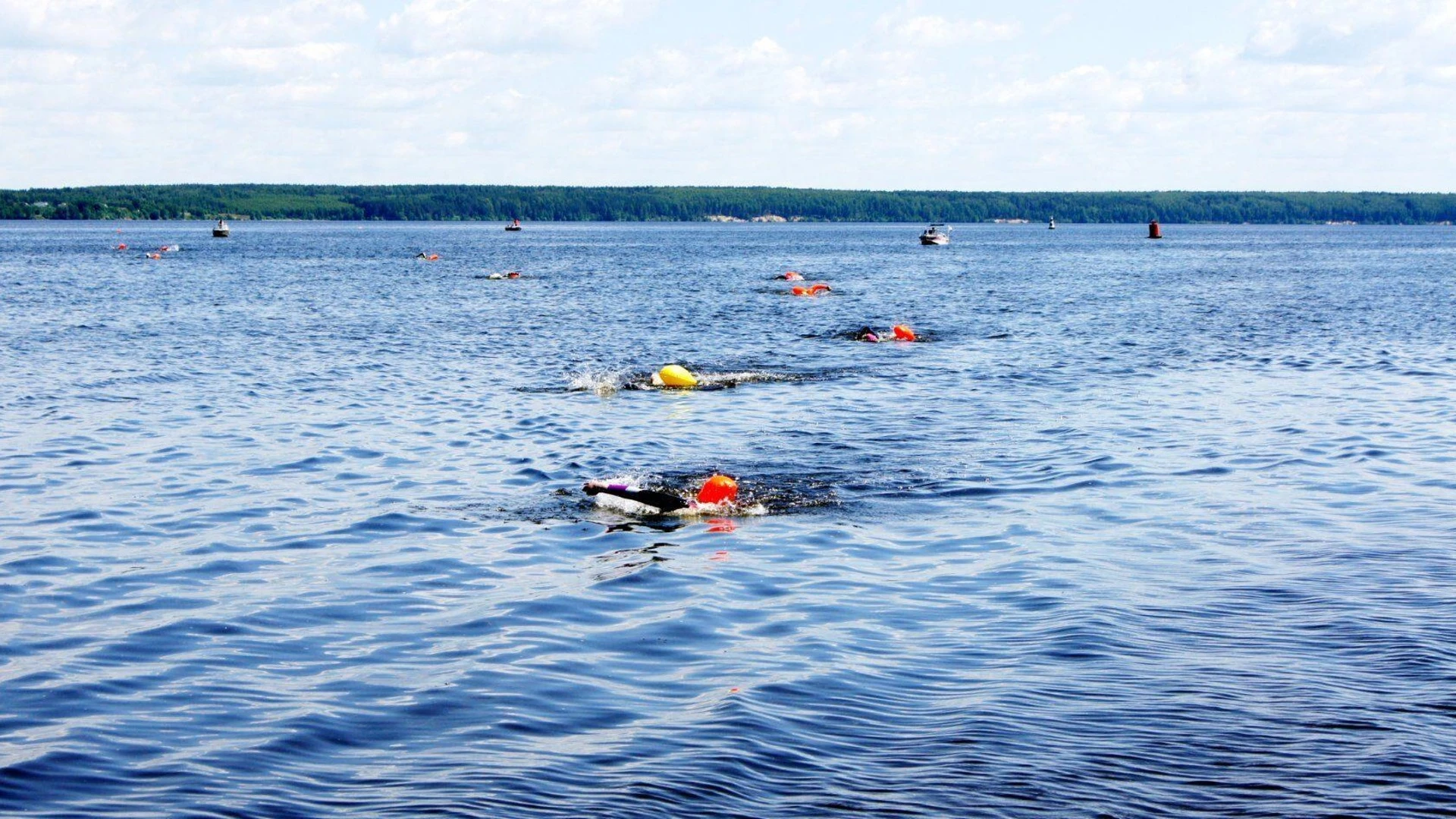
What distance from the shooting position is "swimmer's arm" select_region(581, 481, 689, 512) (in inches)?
819

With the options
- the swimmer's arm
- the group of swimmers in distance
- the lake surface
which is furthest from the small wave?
the swimmer's arm

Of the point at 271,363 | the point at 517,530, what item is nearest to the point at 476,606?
the point at 517,530

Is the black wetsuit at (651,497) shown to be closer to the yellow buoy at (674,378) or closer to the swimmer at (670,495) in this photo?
the swimmer at (670,495)

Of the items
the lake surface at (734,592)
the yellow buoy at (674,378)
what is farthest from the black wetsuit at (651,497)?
the yellow buoy at (674,378)

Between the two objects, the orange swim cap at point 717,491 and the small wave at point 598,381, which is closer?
the orange swim cap at point 717,491

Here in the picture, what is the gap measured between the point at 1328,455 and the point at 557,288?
210 ft

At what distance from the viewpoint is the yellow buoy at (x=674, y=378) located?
35.7 m

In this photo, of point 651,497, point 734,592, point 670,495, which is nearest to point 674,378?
point 670,495

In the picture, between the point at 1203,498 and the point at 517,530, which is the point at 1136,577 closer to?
the point at 1203,498

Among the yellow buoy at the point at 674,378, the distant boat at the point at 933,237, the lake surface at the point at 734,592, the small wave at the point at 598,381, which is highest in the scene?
the distant boat at the point at 933,237

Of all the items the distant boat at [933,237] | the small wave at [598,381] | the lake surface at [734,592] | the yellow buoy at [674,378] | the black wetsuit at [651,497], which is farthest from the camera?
the distant boat at [933,237]

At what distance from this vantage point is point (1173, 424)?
96.0 feet

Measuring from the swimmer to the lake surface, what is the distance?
465mm

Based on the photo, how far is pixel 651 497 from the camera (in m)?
20.9
